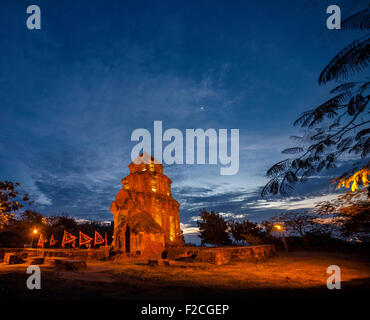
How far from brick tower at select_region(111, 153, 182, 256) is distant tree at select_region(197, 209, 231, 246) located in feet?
22.0

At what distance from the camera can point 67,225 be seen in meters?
44.6

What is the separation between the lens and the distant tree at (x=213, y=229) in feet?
124

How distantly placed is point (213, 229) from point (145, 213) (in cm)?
1637

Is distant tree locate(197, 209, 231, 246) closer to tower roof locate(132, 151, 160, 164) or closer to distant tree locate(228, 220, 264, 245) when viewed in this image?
distant tree locate(228, 220, 264, 245)

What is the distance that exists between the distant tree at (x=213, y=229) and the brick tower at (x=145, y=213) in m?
6.71

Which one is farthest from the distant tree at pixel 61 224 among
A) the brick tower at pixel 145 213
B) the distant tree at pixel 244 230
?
the distant tree at pixel 244 230

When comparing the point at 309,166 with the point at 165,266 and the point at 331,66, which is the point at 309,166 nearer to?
the point at 331,66

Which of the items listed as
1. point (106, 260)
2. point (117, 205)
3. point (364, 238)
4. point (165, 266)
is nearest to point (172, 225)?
point (117, 205)

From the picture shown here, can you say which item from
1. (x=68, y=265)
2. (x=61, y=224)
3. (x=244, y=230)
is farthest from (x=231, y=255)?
(x=61, y=224)

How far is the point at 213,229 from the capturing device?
3812cm

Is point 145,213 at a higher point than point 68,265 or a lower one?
higher

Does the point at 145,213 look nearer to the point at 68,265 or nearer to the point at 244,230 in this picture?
the point at 68,265

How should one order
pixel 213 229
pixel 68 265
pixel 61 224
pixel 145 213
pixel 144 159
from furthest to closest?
pixel 61 224, pixel 213 229, pixel 144 159, pixel 145 213, pixel 68 265
